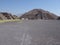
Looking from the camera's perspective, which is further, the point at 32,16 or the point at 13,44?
the point at 32,16

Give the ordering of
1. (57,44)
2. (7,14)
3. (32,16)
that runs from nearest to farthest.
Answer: (57,44), (7,14), (32,16)

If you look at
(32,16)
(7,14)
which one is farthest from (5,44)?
(32,16)

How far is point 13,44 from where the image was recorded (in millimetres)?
11227

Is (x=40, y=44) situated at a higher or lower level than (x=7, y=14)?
higher

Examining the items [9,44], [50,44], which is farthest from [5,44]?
[50,44]

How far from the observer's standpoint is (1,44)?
36.9 ft

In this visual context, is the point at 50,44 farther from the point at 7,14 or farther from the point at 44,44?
the point at 7,14

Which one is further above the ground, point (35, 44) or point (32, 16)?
point (35, 44)

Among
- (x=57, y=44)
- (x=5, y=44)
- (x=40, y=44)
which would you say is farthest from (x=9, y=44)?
(x=57, y=44)

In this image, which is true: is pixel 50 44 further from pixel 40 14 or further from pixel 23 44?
pixel 40 14

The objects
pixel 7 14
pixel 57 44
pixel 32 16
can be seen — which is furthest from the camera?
pixel 32 16

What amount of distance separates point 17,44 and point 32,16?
7021 inches

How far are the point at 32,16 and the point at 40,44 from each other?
7026 inches

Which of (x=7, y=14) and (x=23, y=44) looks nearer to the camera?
(x=23, y=44)
